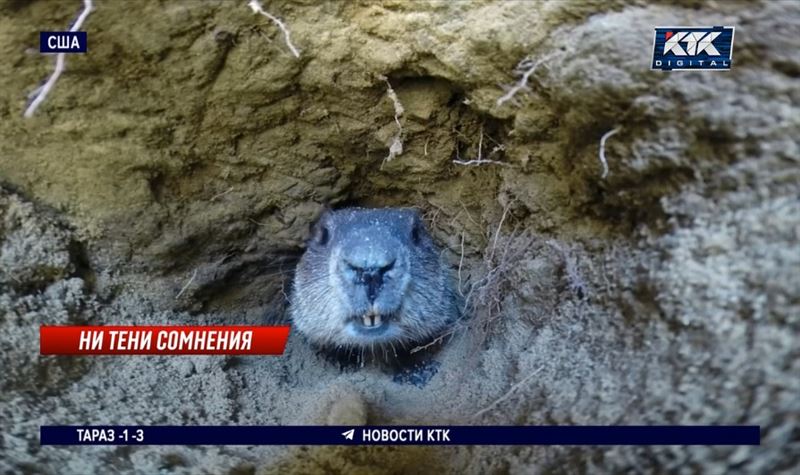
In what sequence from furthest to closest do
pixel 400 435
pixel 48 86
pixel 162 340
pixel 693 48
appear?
pixel 162 340
pixel 48 86
pixel 400 435
pixel 693 48

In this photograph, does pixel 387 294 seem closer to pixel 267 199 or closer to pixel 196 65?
pixel 267 199

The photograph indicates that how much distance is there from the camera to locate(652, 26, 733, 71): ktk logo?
250cm

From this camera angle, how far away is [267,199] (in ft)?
12.1

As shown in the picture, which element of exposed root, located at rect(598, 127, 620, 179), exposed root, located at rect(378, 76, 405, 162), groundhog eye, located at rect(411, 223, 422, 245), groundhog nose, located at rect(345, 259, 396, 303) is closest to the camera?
exposed root, located at rect(598, 127, 620, 179)

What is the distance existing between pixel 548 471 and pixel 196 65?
2245 millimetres

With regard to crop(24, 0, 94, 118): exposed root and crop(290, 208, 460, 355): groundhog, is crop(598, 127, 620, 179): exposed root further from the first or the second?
crop(24, 0, 94, 118): exposed root

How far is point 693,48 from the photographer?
2.50m

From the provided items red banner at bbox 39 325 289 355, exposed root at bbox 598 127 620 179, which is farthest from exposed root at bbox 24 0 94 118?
exposed root at bbox 598 127 620 179

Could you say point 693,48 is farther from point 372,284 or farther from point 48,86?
point 48,86

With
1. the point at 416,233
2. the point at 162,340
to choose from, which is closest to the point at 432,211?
the point at 416,233

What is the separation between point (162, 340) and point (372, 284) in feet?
3.40

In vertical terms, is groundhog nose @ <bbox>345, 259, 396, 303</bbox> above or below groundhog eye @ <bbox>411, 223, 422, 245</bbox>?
below

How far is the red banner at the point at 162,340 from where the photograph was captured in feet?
10.2

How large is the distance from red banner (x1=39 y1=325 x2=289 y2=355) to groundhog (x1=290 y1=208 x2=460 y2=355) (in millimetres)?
308
